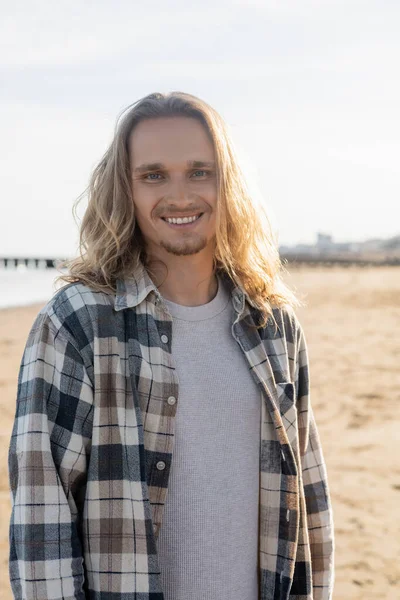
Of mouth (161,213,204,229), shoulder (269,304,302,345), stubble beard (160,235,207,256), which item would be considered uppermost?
mouth (161,213,204,229)

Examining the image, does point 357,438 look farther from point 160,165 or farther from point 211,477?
point 160,165

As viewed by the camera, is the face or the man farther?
the face

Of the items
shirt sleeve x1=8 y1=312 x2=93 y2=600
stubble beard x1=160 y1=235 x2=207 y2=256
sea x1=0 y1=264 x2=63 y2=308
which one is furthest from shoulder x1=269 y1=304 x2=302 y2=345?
sea x1=0 y1=264 x2=63 y2=308

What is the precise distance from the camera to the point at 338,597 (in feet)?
12.9

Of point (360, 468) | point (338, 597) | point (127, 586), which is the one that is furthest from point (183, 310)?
point (360, 468)

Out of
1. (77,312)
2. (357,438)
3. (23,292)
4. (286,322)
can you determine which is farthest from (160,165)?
(23,292)

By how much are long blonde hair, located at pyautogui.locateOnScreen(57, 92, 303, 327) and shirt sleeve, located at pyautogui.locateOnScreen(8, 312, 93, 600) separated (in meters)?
0.29

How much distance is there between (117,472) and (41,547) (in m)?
0.24

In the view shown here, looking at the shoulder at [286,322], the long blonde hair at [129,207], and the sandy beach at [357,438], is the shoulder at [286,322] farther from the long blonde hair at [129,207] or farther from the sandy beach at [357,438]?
the sandy beach at [357,438]

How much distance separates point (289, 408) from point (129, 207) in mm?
733

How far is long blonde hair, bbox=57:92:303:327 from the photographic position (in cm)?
215

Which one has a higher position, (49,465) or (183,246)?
(183,246)

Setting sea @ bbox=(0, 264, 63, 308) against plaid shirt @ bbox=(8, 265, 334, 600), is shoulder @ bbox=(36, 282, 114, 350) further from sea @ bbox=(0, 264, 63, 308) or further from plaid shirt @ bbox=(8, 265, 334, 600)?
sea @ bbox=(0, 264, 63, 308)

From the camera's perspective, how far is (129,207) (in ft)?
7.28
